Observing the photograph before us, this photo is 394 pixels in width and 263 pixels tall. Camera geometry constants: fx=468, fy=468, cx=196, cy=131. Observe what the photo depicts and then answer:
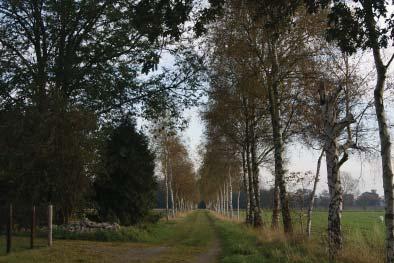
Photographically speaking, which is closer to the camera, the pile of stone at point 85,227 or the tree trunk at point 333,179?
the tree trunk at point 333,179

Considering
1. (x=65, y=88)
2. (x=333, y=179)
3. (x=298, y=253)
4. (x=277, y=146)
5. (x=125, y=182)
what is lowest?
(x=298, y=253)

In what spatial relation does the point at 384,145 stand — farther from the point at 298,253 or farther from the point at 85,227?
the point at 85,227

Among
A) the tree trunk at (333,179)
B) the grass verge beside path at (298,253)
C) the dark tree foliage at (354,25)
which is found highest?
the dark tree foliage at (354,25)

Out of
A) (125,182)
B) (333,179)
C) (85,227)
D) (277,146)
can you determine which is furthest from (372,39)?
(125,182)

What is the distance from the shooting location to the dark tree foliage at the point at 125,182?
28.4 m

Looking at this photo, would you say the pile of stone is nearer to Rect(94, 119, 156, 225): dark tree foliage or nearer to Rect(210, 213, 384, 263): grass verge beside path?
Rect(94, 119, 156, 225): dark tree foliage

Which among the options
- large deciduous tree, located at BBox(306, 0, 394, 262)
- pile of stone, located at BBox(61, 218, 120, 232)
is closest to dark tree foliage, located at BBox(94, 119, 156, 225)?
pile of stone, located at BBox(61, 218, 120, 232)

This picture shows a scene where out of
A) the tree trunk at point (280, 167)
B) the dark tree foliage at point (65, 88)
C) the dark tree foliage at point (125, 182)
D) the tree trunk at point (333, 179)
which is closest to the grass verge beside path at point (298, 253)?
the tree trunk at point (333, 179)

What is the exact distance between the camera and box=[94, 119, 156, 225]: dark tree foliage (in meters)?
28.4

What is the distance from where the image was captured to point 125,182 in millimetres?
28688

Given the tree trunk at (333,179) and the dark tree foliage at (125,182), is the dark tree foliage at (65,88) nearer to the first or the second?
the dark tree foliage at (125,182)

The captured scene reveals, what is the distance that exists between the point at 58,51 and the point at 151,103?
5435 millimetres

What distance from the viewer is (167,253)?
1578cm

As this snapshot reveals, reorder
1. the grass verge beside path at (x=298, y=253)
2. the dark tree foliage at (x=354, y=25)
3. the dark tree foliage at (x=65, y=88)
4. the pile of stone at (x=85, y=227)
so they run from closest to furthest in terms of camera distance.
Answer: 1. the dark tree foliage at (x=354, y=25)
2. the grass verge beside path at (x=298, y=253)
3. the dark tree foliage at (x=65, y=88)
4. the pile of stone at (x=85, y=227)
